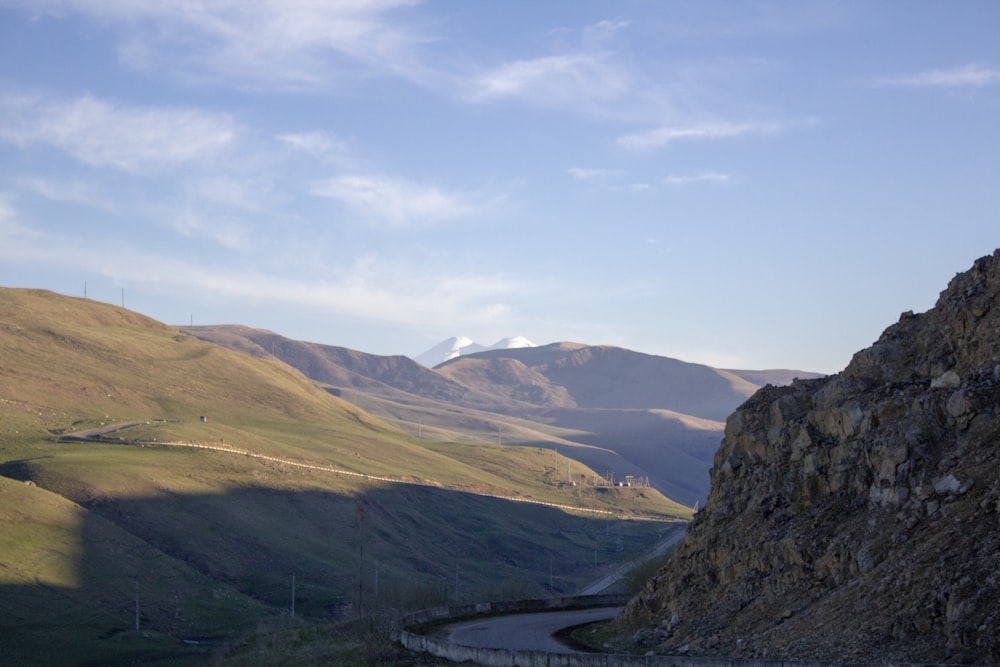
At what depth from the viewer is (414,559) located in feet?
526

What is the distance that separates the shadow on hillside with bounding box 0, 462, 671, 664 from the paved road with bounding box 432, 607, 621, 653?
69.8ft

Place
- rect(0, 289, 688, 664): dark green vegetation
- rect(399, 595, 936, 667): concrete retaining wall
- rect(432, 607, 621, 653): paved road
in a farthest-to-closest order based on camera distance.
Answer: rect(0, 289, 688, 664): dark green vegetation → rect(432, 607, 621, 653): paved road → rect(399, 595, 936, 667): concrete retaining wall

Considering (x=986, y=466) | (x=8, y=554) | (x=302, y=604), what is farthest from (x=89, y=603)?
(x=986, y=466)

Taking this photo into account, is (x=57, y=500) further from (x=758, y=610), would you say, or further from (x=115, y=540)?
(x=758, y=610)

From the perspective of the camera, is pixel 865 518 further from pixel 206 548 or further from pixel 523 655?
pixel 206 548

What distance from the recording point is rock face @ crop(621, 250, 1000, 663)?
31.0 meters

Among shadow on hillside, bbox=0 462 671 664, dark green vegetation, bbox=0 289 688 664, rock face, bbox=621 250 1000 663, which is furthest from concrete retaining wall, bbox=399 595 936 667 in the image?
shadow on hillside, bbox=0 462 671 664

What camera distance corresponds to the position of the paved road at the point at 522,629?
4953 centimetres

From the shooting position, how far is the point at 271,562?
139 metres

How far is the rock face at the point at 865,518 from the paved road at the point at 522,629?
450 centimetres

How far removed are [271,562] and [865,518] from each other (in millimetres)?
112136

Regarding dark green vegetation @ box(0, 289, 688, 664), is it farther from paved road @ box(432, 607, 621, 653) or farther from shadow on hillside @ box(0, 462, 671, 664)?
paved road @ box(432, 607, 621, 653)

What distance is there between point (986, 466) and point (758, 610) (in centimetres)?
1054

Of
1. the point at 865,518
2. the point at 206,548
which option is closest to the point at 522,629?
the point at 865,518
